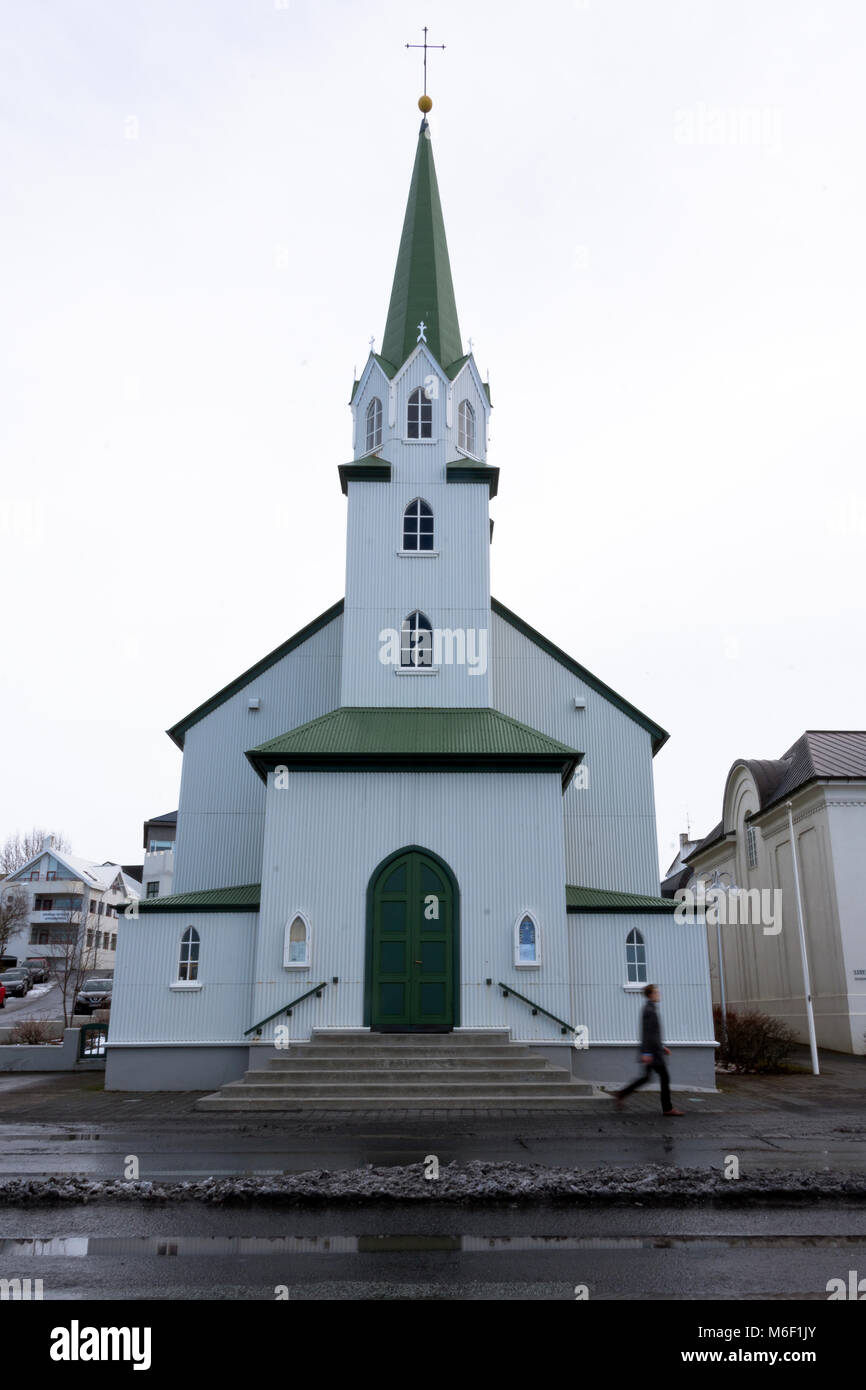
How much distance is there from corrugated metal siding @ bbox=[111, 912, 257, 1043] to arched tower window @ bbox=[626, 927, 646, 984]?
7.54m

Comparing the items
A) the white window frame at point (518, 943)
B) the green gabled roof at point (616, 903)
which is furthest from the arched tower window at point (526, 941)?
the green gabled roof at point (616, 903)

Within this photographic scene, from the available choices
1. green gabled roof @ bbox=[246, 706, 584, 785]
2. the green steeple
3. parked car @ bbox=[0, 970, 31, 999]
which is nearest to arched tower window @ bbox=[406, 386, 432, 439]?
the green steeple

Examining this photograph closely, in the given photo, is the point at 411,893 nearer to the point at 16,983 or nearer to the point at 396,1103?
the point at 396,1103

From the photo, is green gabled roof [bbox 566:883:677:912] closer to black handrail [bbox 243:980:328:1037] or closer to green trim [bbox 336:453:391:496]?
black handrail [bbox 243:980:328:1037]

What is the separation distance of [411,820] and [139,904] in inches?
228

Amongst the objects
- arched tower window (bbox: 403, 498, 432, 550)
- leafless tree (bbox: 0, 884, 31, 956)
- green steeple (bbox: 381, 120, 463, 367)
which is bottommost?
leafless tree (bbox: 0, 884, 31, 956)

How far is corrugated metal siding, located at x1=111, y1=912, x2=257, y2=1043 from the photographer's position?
19.7 metres

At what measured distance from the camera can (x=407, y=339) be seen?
84.4 feet

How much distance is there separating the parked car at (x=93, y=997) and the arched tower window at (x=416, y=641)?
2647 centimetres

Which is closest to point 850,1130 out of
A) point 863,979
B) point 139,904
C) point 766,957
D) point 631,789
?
point 631,789

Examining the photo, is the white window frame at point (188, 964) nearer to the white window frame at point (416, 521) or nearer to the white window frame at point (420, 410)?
the white window frame at point (416, 521)

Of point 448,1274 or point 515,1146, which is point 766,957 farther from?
point 448,1274

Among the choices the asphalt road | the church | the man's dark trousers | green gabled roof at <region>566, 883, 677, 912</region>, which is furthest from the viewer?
green gabled roof at <region>566, 883, 677, 912</region>

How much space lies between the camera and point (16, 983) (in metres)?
63.4
